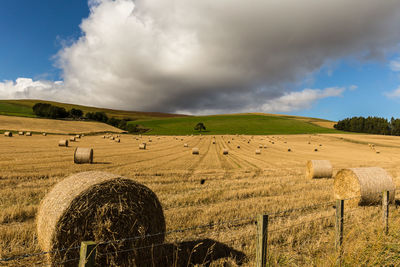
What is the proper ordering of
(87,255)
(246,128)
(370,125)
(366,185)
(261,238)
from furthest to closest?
(370,125), (246,128), (366,185), (261,238), (87,255)

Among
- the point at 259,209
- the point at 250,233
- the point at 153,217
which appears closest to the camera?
the point at 153,217

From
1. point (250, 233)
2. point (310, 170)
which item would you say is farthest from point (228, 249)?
point (310, 170)

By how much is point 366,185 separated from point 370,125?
5040 inches

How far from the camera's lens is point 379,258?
520 cm

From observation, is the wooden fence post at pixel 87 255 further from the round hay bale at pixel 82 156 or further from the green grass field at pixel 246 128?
the green grass field at pixel 246 128

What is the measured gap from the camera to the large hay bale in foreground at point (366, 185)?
10445 millimetres

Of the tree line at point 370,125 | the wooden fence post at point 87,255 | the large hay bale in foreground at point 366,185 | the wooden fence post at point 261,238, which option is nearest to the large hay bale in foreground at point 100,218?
the wooden fence post at point 87,255

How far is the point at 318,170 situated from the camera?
17.0 meters

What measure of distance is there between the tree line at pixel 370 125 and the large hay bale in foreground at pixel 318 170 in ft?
380

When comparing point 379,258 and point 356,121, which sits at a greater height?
point 356,121

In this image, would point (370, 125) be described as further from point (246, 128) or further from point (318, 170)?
point (318, 170)

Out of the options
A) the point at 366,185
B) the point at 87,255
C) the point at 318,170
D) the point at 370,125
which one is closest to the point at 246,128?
the point at 370,125

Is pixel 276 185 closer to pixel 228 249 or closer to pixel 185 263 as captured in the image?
pixel 228 249

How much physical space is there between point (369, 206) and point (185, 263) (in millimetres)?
9154
